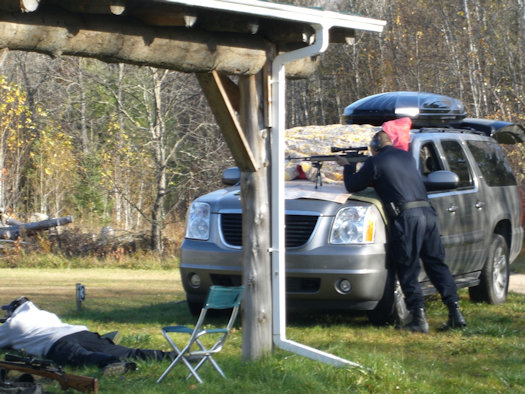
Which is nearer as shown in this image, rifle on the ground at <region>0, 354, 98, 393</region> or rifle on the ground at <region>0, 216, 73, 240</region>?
rifle on the ground at <region>0, 354, 98, 393</region>

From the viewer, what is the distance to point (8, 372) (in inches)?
258

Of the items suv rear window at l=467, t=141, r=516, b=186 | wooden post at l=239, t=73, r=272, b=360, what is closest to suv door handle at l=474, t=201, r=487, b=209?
suv rear window at l=467, t=141, r=516, b=186

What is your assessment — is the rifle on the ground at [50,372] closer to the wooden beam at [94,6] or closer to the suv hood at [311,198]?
the wooden beam at [94,6]

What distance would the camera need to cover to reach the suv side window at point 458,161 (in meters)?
9.83

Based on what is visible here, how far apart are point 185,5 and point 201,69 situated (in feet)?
2.20

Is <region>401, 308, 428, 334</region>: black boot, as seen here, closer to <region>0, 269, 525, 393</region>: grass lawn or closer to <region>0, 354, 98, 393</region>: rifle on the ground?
<region>0, 269, 525, 393</region>: grass lawn

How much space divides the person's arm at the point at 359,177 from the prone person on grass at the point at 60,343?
251 centimetres

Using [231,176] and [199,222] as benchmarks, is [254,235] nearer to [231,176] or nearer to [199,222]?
[199,222]

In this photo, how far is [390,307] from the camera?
27.8 ft

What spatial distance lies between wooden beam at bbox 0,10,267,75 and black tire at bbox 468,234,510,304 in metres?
4.58

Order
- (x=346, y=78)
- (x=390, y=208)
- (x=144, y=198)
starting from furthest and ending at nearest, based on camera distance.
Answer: (x=346, y=78) < (x=144, y=198) < (x=390, y=208)

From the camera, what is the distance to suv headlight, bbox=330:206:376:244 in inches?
325

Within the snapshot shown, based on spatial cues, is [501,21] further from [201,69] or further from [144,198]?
[201,69]

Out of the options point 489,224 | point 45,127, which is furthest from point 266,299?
point 45,127
